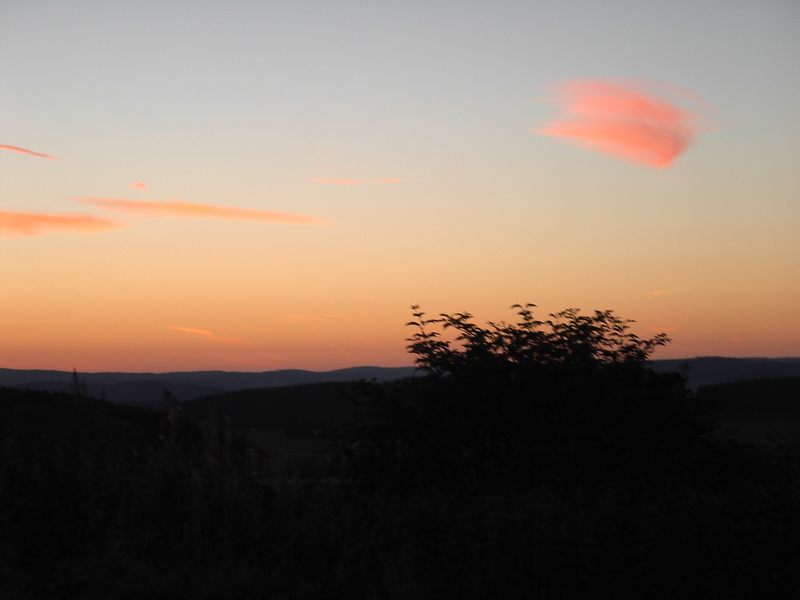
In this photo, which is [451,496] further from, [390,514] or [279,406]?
[279,406]

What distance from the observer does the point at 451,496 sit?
962cm

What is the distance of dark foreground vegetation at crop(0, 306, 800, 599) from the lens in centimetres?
778

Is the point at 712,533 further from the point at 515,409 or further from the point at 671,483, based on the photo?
the point at 515,409

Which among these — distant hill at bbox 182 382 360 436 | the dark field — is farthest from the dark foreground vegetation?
distant hill at bbox 182 382 360 436

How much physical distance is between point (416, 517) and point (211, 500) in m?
2.24

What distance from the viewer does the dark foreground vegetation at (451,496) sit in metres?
7.78

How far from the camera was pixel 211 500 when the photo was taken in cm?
979

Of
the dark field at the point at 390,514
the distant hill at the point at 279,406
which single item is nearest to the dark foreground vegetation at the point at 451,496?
the dark field at the point at 390,514

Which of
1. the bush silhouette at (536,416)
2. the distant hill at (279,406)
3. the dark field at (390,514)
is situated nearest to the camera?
the dark field at (390,514)

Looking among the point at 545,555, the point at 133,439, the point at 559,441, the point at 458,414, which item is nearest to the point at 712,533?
the point at 545,555

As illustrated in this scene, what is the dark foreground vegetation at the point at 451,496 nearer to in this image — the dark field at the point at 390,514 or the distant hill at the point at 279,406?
the dark field at the point at 390,514

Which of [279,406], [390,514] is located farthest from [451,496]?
[279,406]

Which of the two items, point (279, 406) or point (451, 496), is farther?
point (279, 406)

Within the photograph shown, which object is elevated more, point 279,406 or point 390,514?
point 279,406
